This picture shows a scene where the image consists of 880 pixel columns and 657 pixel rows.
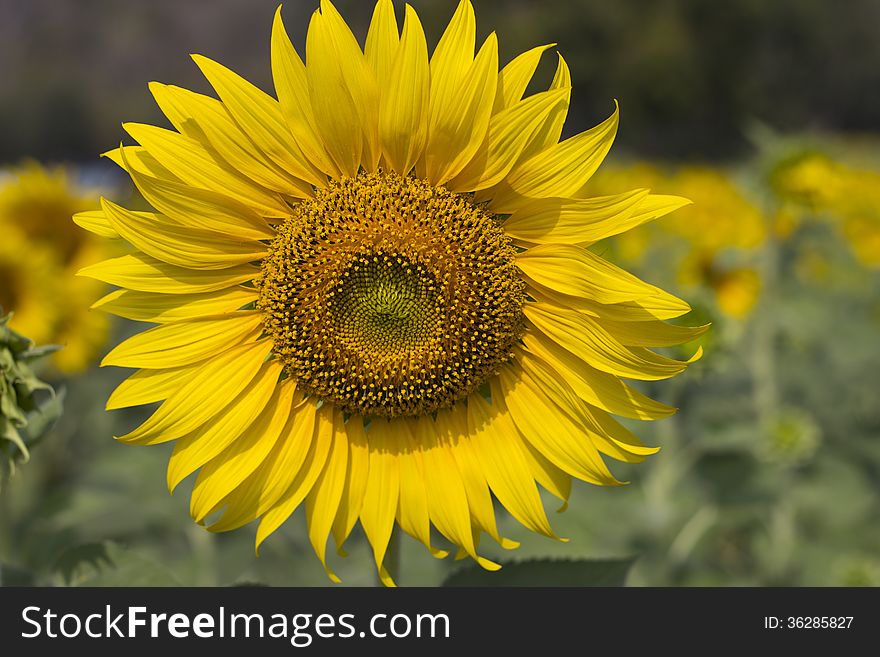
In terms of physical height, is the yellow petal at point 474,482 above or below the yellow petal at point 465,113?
below

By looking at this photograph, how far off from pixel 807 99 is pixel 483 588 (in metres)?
Result: 43.4

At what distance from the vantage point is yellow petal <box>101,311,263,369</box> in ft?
6.20

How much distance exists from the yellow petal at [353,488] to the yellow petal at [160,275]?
46cm

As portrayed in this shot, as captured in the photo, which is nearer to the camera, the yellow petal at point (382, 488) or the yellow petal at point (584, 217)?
the yellow petal at point (584, 217)

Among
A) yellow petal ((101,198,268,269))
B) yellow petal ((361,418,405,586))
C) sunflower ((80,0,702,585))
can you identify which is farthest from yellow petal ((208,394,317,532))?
yellow petal ((101,198,268,269))

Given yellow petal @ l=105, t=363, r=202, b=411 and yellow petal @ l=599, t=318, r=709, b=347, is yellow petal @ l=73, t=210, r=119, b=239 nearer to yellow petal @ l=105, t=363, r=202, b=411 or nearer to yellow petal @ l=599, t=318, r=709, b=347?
yellow petal @ l=105, t=363, r=202, b=411

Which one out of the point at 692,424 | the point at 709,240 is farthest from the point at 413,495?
the point at 709,240

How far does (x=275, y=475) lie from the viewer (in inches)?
76.7

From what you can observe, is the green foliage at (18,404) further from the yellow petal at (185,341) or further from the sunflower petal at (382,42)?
the sunflower petal at (382,42)

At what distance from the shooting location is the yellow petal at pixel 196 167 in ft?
5.96

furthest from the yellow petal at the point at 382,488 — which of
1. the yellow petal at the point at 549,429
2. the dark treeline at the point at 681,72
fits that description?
the dark treeline at the point at 681,72

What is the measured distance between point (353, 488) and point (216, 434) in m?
0.33

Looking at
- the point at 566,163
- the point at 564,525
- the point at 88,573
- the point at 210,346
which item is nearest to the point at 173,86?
the point at 210,346

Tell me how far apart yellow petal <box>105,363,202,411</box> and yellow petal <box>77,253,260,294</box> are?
18 cm
